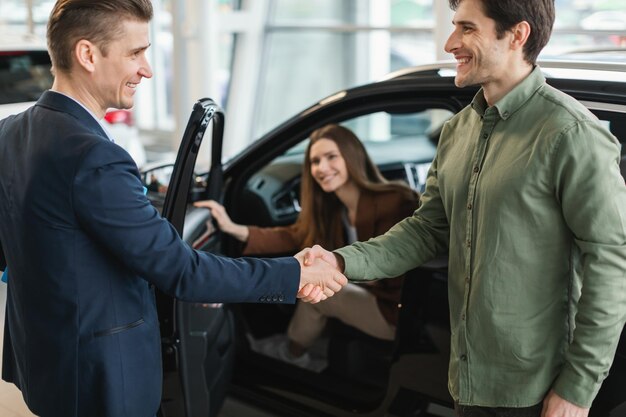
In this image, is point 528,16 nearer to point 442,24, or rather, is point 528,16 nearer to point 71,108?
point 71,108

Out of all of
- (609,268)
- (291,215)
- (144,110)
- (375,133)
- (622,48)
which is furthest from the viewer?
(144,110)

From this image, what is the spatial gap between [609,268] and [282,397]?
5.40 ft

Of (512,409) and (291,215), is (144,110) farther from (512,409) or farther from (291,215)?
(512,409)

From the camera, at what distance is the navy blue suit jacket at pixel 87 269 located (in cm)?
178

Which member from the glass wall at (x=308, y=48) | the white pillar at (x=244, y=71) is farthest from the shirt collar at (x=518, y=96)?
the white pillar at (x=244, y=71)

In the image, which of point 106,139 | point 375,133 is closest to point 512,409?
point 106,139

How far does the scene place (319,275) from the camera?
84.7 inches

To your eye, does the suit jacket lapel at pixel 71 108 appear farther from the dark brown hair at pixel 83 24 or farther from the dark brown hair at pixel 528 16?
the dark brown hair at pixel 528 16

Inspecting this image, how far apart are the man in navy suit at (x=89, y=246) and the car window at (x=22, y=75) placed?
12.9 feet

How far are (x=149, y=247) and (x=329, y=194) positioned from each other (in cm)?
156

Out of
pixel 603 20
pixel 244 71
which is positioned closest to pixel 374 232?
pixel 603 20

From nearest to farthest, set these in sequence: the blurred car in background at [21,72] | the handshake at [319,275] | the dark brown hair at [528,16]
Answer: the dark brown hair at [528,16] → the handshake at [319,275] → the blurred car in background at [21,72]

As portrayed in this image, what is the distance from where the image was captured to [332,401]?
296 centimetres

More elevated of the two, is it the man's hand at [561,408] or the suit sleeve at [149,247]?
the suit sleeve at [149,247]
